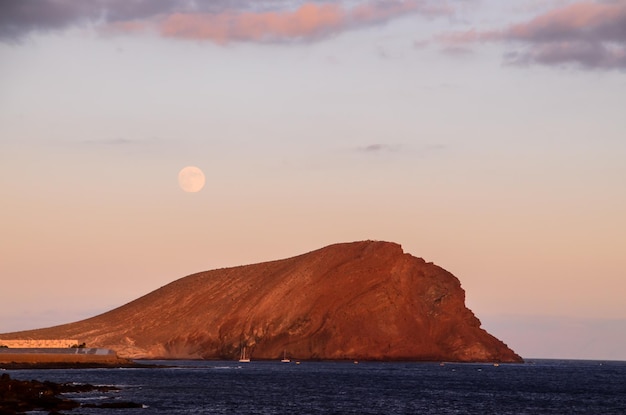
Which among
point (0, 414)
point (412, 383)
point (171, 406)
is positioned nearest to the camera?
point (0, 414)

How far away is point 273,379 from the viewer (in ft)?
491

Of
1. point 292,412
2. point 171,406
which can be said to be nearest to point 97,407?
point 171,406

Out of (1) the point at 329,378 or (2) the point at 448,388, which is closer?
(2) the point at 448,388

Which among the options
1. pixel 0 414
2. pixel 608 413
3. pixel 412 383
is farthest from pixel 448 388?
pixel 0 414

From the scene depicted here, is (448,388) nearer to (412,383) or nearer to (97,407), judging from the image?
(412,383)

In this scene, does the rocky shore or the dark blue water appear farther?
the dark blue water

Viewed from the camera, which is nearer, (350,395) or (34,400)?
(34,400)

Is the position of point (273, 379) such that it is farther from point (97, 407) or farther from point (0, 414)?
point (0, 414)

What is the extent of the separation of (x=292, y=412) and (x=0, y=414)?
2618 centimetres

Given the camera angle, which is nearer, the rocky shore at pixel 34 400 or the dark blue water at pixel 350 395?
the rocky shore at pixel 34 400

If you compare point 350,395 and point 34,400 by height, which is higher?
point 350,395

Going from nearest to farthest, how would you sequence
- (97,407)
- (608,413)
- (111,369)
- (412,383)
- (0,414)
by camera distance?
(0,414) < (97,407) < (608,413) < (412,383) < (111,369)

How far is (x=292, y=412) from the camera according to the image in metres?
87.6

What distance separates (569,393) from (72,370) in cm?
8320
